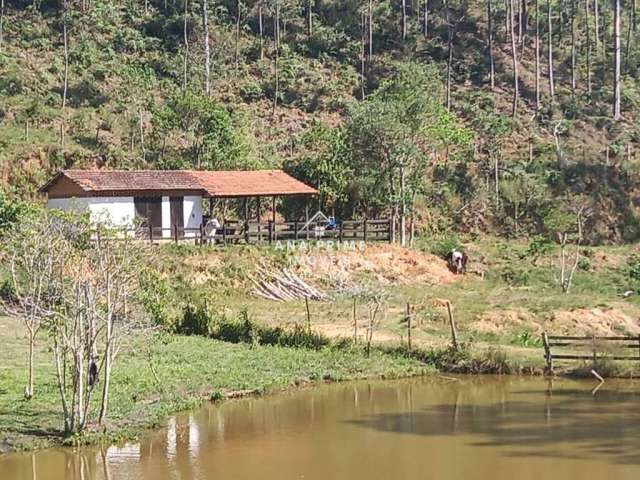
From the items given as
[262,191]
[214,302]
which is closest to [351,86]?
[262,191]

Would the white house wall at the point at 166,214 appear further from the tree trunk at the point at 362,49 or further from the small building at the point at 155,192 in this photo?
the tree trunk at the point at 362,49

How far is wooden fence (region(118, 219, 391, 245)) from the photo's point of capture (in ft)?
121

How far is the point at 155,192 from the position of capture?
37469 millimetres

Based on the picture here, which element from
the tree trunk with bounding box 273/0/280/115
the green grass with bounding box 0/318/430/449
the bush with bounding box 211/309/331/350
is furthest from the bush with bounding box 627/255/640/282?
the tree trunk with bounding box 273/0/280/115

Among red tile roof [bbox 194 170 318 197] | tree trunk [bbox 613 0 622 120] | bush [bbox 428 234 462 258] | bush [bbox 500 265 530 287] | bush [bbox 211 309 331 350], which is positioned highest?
tree trunk [bbox 613 0 622 120]

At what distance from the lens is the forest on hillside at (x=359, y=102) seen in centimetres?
4547

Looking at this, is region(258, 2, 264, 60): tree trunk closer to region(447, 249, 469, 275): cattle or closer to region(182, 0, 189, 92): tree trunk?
region(182, 0, 189, 92): tree trunk

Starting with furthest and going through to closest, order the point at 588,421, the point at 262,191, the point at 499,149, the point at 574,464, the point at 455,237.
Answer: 1. the point at 499,149
2. the point at 455,237
3. the point at 262,191
4. the point at 588,421
5. the point at 574,464

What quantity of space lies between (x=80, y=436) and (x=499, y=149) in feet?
130

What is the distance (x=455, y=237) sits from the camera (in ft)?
149

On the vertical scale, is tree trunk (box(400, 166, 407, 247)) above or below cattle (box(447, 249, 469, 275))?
above

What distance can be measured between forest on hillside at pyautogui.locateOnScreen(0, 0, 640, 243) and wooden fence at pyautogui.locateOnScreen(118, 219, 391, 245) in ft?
5.74

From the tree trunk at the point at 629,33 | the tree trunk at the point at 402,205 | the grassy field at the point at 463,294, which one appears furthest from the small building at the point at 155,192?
the tree trunk at the point at 629,33

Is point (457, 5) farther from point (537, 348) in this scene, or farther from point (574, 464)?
point (574, 464)
